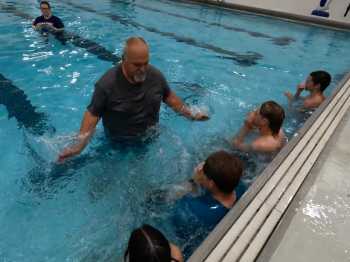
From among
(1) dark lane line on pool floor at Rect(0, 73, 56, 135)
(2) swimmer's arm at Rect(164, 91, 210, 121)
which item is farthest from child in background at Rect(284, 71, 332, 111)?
(1) dark lane line on pool floor at Rect(0, 73, 56, 135)

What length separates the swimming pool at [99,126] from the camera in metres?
2.38

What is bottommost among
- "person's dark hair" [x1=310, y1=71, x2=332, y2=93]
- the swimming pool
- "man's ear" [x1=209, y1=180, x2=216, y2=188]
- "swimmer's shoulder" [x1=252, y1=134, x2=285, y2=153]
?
the swimming pool

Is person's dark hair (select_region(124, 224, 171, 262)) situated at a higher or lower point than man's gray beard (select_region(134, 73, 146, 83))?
lower

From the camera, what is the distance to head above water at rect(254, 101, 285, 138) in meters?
2.85

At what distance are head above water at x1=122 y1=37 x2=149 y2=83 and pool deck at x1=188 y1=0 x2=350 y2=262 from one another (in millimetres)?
1520

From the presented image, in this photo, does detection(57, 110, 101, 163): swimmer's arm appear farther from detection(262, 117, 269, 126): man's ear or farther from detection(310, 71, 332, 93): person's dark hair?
detection(310, 71, 332, 93): person's dark hair

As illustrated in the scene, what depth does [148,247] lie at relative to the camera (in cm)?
119

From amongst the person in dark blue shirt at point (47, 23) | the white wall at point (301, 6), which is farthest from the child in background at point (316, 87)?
the white wall at point (301, 6)

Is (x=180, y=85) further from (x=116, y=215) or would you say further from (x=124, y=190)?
(x=116, y=215)

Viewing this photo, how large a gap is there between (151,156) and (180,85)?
248cm

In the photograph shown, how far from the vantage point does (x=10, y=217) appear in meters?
2.41

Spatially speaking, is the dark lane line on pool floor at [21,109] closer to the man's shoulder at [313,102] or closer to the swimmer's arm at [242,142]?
the swimmer's arm at [242,142]

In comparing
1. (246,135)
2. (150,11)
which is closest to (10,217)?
(246,135)

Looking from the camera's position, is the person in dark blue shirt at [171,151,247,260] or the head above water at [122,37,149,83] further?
the head above water at [122,37,149,83]
